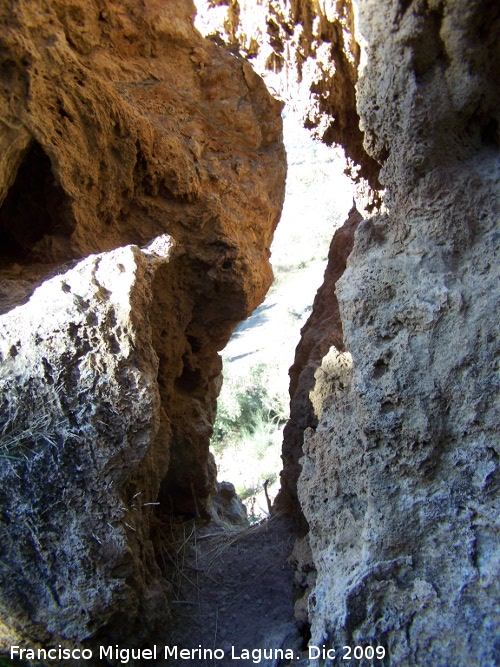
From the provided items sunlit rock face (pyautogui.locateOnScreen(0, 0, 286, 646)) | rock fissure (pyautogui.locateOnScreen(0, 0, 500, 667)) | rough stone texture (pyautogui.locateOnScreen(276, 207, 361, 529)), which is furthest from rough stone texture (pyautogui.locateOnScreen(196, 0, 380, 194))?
rough stone texture (pyautogui.locateOnScreen(276, 207, 361, 529))

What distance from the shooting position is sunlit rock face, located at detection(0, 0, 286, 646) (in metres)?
1.97

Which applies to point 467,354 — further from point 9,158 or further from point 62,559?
point 9,158

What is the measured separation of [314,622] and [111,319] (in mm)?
1386

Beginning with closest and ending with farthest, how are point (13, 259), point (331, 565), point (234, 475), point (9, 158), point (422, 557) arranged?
point (422, 557) < point (331, 565) < point (9, 158) < point (13, 259) < point (234, 475)

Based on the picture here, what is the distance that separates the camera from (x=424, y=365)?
1.77 metres

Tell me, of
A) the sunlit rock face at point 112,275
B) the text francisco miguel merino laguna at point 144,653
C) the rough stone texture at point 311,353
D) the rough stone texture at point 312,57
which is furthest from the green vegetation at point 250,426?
the rough stone texture at point 312,57

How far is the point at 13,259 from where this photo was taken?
2.60 m

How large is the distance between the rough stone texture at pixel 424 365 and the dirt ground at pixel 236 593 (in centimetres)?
72

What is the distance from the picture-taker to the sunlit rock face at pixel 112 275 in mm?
1968

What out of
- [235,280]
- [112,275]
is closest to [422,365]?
[112,275]

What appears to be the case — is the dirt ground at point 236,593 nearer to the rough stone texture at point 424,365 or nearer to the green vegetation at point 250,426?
the rough stone texture at point 424,365

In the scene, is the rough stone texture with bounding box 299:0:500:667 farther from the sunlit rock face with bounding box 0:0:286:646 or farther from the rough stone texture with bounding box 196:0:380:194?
the sunlit rock face with bounding box 0:0:286:646

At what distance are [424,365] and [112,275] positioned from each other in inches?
51.9

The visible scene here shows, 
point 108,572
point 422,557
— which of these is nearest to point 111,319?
point 108,572
